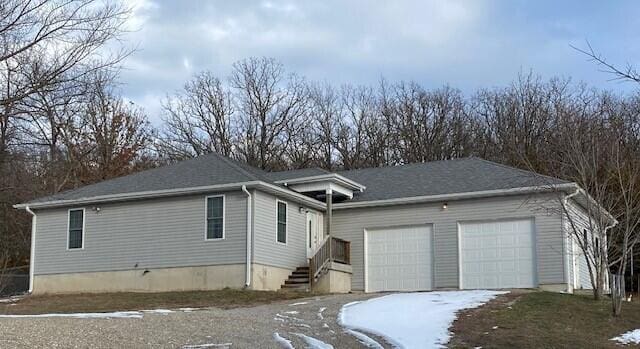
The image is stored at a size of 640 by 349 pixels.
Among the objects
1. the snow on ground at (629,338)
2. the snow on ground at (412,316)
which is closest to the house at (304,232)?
the snow on ground at (412,316)

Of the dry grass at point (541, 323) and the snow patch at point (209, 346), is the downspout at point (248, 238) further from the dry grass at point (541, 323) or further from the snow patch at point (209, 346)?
the snow patch at point (209, 346)

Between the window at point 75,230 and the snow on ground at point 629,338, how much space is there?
53.7ft

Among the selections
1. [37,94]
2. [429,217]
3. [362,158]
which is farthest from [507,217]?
[362,158]

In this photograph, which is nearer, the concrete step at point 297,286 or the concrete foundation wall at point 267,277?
the concrete foundation wall at point 267,277

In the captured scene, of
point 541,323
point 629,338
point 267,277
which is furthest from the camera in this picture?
point 267,277

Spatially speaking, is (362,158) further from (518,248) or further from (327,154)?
(518,248)

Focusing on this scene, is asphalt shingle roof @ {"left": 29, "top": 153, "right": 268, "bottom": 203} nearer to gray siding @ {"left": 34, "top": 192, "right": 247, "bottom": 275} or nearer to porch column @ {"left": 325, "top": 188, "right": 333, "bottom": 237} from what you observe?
gray siding @ {"left": 34, "top": 192, "right": 247, "bottom": 275}

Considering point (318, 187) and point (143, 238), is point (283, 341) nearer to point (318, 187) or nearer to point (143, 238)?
point (143, 238)

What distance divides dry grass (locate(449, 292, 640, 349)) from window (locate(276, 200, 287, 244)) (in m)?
7.88

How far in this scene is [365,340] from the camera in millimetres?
11031

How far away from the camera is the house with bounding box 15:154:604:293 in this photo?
70.7 ft

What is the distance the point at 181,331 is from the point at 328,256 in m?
11.7

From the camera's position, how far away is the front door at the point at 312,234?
79.4ft

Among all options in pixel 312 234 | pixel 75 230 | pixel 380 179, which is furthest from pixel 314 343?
pixel 380 179
